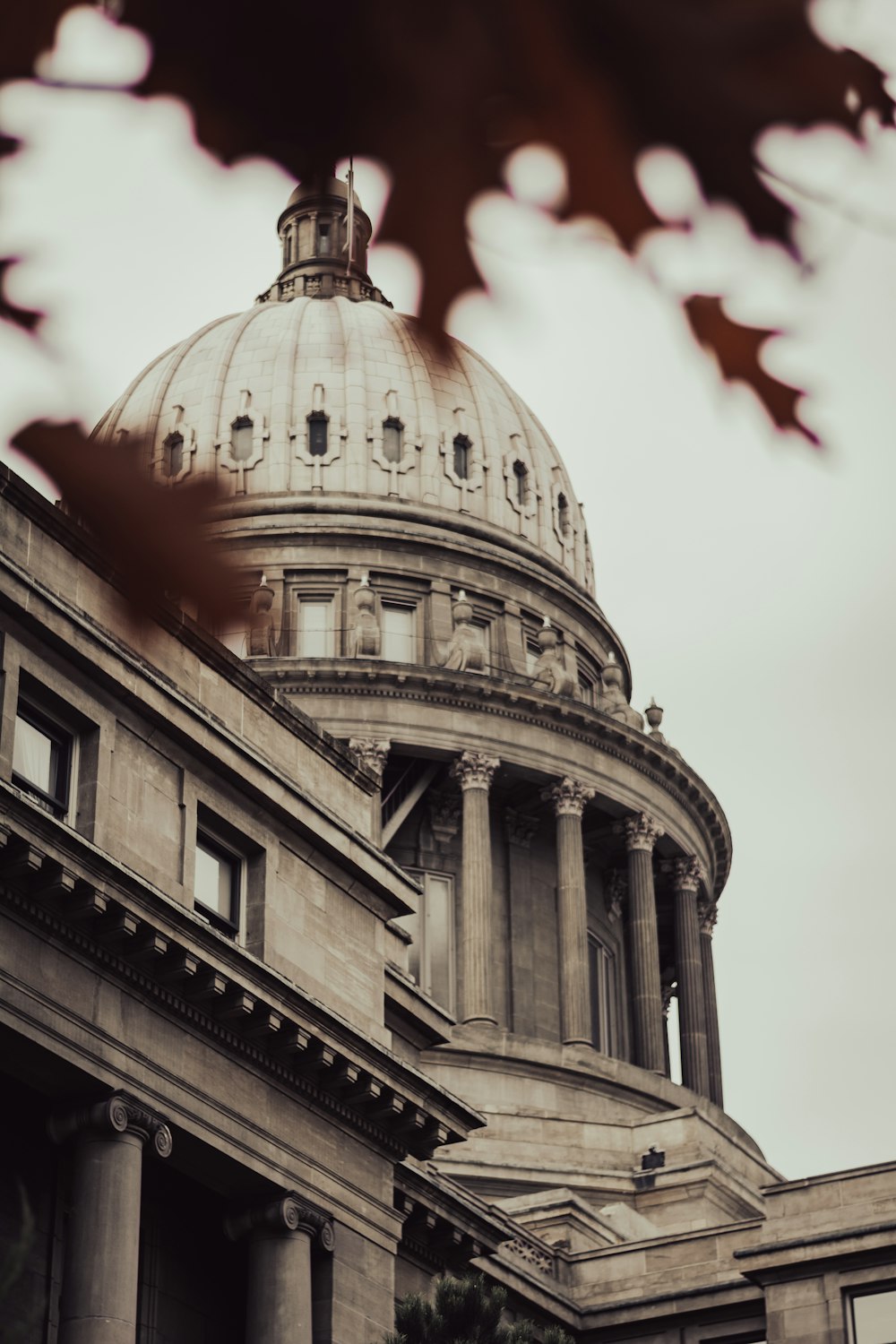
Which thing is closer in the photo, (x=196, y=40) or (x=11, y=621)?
(x=196, y=40)

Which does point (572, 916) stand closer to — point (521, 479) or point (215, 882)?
point (521, 479)

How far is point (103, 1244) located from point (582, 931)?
3843 centimetres

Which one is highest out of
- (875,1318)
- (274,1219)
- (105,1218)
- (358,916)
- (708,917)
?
(708,917)

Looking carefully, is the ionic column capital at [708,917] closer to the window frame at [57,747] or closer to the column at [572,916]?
the column at [572,916]

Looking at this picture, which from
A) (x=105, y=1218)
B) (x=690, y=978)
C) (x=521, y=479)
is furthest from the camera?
(x=521, y=479)

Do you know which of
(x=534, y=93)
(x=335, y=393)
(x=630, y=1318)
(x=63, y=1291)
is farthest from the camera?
(x=335, y=393)

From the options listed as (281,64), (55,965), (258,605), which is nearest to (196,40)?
(281,64)

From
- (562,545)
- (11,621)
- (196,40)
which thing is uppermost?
(562,545)

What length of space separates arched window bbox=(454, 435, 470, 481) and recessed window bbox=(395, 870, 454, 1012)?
13.3 m

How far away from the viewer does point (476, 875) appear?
199 feet

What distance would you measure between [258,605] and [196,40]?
45.2 inches

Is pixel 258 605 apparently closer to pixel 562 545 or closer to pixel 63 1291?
pixel 63 1291

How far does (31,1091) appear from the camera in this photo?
80.6ft

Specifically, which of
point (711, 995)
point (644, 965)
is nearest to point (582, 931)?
point (644, 965)
